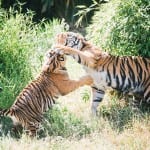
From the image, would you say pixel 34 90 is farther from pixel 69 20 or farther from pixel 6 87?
pixel 69 20

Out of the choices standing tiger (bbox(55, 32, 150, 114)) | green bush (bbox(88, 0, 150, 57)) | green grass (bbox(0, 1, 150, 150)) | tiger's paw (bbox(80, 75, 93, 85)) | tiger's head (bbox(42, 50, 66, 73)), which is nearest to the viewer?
green grass (bbox(0, 1, 150, 150))

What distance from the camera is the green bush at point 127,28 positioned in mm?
6656

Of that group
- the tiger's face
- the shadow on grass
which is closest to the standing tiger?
the tiger's face

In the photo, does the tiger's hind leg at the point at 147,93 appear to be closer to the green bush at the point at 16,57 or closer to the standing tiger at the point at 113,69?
the standing tiger at the point at 113,69

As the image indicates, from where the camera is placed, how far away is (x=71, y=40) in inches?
263

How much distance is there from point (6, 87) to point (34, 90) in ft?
2.47

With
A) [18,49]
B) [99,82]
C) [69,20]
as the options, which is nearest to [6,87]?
[18,49]

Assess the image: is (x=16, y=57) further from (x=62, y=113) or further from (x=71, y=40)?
(x=62, y=113)

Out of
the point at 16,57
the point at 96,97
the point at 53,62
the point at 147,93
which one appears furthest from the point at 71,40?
the point at 147,93

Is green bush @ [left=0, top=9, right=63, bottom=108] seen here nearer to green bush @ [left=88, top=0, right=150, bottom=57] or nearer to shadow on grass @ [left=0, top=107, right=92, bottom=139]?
shadow on grass @ [left=0, top=107, right=92, bottom=139]

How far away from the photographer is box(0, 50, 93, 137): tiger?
5.88 meters

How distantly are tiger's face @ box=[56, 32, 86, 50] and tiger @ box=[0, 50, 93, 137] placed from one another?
0.95 ft

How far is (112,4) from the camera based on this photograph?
692 centimetres

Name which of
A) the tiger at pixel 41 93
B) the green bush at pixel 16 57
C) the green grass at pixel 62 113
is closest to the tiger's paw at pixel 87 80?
the tiger at pixel 41 93
